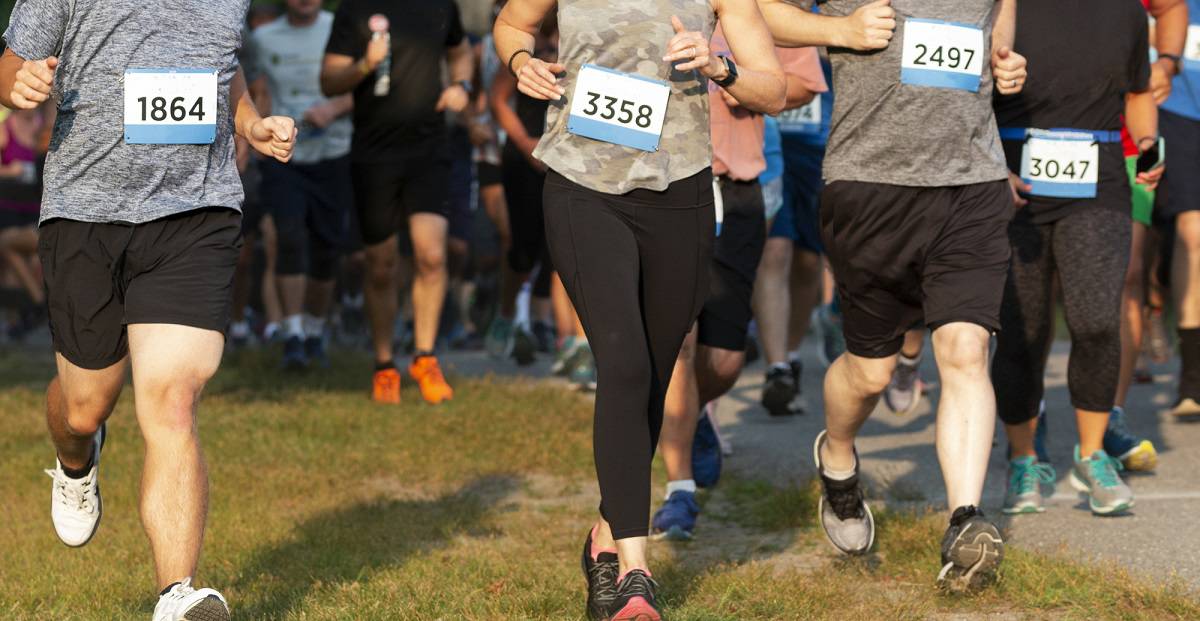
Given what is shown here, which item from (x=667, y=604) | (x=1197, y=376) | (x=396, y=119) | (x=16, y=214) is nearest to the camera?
(x=667, y=604)

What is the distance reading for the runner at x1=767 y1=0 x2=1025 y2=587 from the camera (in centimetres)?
525

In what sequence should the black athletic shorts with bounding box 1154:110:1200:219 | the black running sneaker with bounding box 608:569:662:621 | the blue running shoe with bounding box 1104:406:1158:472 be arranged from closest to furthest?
1. the black running sneaker with bounding box 608:569:662:621
2. the blue running shoe with bounding box 1104:406:1158:472
3. the black athletic shorts with bounding box 1154:110:1200:219

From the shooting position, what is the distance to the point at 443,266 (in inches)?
375

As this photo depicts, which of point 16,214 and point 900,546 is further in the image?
point 16,214

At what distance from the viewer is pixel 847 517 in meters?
5.72

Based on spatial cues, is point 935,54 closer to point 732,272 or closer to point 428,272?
point 732,272

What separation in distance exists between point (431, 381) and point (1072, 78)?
4.21 m

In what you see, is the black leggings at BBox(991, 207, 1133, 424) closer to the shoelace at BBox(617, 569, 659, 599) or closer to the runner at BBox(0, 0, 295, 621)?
the shoelace at BBox(617, 569, 659, 599)

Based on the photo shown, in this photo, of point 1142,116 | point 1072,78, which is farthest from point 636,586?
point 1142,116

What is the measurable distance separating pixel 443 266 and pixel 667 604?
187 inches

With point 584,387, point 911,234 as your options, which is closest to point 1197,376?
point 584,387

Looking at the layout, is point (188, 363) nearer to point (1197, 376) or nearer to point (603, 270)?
point (603, 270)

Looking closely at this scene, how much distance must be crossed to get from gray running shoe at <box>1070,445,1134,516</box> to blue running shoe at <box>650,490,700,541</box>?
4.68 ft

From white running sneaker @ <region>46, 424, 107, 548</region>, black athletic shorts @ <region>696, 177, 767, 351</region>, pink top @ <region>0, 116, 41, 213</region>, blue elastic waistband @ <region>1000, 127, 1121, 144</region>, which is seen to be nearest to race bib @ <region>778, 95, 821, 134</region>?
black athletic shorts @ <region>696, 177, 767, 351</region>
